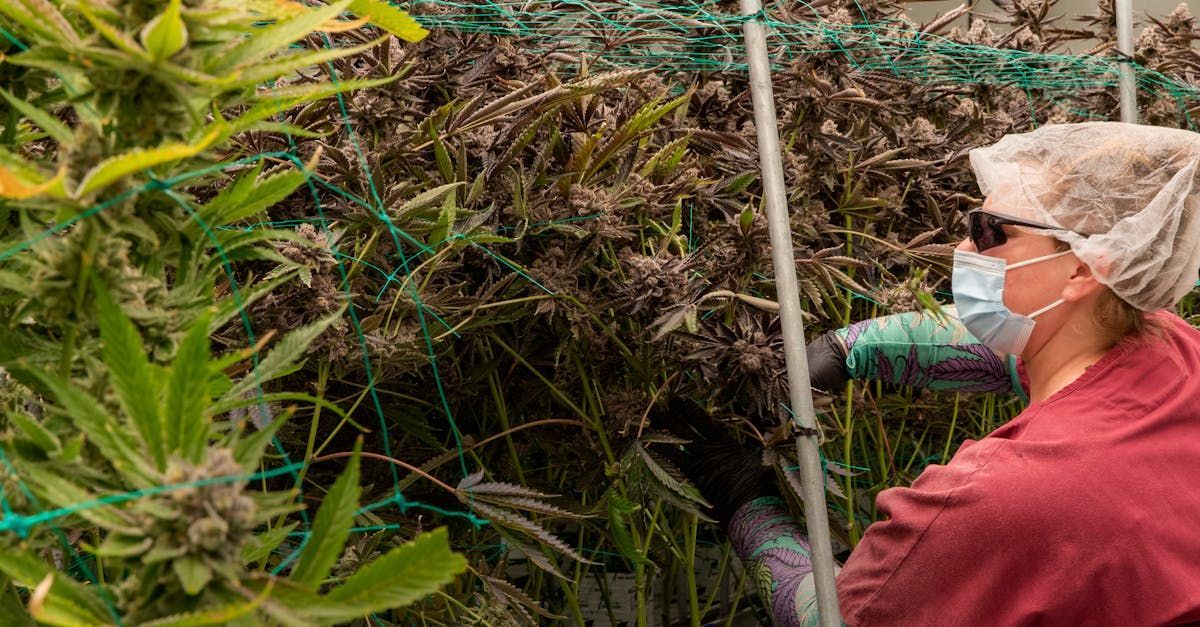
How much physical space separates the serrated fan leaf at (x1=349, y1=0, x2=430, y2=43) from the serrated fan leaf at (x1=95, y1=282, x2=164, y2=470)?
11.6 inches

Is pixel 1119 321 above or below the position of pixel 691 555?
above

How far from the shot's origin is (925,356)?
173 cm

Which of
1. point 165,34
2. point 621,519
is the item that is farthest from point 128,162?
point 621,519

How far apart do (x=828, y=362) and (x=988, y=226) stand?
0.34 metres

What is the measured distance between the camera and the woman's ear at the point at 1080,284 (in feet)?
4.72

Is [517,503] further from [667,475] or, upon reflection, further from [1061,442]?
[1061,442]

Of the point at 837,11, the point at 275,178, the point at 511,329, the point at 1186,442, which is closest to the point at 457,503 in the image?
the point at 511,329

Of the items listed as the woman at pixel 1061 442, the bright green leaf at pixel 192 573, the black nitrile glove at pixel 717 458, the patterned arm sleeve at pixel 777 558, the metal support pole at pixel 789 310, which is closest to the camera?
→ the bright green leaf at pixel 192 573

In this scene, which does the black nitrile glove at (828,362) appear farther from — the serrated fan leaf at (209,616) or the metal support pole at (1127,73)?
the serrated fan leaf at (209,616)

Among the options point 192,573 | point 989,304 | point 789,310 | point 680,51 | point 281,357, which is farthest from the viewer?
Result: point 680,51

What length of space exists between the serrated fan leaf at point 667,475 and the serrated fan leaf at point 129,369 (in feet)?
3.13

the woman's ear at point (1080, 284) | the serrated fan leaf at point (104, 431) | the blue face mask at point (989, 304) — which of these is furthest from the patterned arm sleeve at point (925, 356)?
the serrated fan leaf at point (104, 431)

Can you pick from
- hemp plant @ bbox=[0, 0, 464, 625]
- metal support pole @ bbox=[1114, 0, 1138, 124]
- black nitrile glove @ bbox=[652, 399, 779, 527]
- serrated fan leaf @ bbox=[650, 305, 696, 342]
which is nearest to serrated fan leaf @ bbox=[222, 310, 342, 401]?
hemp plant @ bbox=[0, 0, 464, 625]

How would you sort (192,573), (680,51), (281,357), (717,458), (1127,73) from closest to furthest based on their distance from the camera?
(192,573)
(281,357)
(717,458)
(680,51)
(1127,73)
